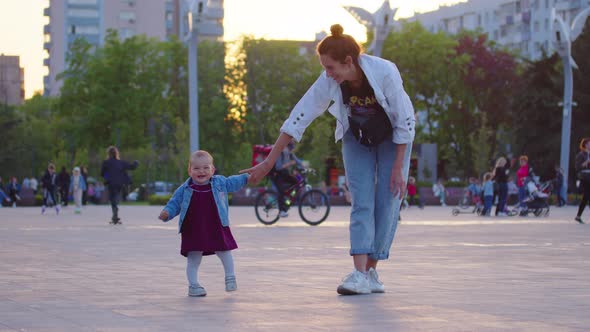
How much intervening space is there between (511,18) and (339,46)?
12069 centimetres

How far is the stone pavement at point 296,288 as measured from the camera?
A: 23.0 feet

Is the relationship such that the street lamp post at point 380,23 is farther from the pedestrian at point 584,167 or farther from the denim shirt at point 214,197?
the denim shirt at point 214,197

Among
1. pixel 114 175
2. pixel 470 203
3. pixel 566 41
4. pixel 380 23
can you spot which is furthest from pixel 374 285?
pixel 566 41

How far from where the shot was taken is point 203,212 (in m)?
9.09

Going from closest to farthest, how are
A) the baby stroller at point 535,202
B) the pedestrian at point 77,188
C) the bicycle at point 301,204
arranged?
the bicycle at point 301,204
the baby stroller at point 535,202
the pedestrian at point 77,188

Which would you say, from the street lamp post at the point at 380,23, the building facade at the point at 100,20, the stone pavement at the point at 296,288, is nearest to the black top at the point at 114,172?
the street lamp post at the point at 380,23

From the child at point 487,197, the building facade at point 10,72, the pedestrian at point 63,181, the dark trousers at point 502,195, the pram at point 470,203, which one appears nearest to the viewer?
the dark trousers at point 502,195

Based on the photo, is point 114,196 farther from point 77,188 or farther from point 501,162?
point 77,188

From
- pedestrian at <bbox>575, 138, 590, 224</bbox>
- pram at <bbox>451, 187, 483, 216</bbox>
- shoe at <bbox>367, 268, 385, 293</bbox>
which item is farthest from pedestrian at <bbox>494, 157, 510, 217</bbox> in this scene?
shoe at <bbox>367, 268, 385, 293</bbox>

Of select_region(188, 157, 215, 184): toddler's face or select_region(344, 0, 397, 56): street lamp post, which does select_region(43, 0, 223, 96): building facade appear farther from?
select_region(188, 157, 215, 184): toddler's face

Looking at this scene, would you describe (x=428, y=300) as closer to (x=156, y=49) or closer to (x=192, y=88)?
(x=192, y=88)

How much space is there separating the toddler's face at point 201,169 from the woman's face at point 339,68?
1114 millimetres

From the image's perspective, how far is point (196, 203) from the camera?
912 cm

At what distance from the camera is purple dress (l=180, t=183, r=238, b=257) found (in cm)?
909
